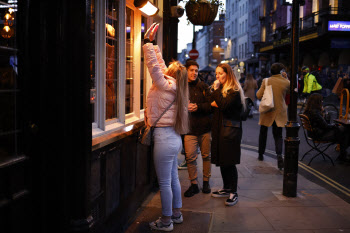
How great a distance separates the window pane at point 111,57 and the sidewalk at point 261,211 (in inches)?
56.9

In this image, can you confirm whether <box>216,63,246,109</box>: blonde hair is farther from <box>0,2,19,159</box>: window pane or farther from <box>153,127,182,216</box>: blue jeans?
<box>0,2,19,159</box>: window pane

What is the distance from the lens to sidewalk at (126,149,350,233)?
16.2ft

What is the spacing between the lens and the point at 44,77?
3.00 meters

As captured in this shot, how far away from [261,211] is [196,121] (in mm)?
1543

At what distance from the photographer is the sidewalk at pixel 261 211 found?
4949 mm

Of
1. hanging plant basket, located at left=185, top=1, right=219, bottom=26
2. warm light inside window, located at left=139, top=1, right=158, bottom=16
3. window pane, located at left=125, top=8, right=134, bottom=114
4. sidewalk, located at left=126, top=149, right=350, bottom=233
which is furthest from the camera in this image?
hanging plant basket, located at left=185, top=1, right=219, bottom=26

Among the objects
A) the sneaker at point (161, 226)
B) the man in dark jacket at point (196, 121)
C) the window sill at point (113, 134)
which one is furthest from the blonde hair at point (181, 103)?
the man in dark jacket at point (196, 121)

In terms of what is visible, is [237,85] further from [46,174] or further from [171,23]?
[46,174]

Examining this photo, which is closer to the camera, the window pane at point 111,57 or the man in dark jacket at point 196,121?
the window pane at point 111,57

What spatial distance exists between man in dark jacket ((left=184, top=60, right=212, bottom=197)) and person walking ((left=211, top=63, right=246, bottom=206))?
8.8 inches

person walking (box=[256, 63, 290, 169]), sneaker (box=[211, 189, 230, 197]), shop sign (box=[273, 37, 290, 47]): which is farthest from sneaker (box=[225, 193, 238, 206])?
shop sign (box=[273, 37, 290, 47])

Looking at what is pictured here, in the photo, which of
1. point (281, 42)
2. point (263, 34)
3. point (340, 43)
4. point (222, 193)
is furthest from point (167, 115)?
point (263, 34)

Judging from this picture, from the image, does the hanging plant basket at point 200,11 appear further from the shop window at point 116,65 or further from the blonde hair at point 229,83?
the blonde hair at point 229,83

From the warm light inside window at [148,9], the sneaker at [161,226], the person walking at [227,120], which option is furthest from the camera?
the person walking at [227,120]
